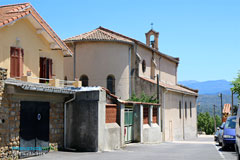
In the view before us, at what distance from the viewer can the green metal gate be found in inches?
953

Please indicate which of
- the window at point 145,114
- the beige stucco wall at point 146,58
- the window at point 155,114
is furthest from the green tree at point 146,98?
the window at point 145,114

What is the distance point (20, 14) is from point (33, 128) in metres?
6.36

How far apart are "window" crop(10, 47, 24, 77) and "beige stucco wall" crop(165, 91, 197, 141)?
19.9 meters

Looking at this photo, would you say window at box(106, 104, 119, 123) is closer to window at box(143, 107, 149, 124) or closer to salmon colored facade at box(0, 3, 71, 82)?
salmon colored facade at box(0, 3, 71, 82)

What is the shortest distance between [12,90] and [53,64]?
832 centimetres

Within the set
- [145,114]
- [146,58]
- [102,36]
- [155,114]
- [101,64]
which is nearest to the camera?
[145,114]

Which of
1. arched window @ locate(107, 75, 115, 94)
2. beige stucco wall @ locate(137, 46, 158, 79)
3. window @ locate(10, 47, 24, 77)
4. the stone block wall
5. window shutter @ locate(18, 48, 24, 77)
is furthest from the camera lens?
beige stucco wall @ locate(137, 46, 158, 79)

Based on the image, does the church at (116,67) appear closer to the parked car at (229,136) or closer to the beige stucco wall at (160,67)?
the beige stucco wall at (160,67)

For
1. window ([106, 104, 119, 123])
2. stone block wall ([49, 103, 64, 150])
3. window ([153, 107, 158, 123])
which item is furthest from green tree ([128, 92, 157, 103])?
stone block wall ([49, 103, 64, 150])

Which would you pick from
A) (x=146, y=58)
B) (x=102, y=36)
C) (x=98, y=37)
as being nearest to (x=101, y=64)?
(x=98, y=37)

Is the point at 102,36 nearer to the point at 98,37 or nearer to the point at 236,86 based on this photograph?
the point at 98,37

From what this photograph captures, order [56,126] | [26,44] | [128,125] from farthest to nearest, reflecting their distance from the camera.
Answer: [128,125], [26,44], [56,126]

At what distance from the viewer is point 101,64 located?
34.4 m

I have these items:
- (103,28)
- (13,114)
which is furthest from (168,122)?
(13,114)
